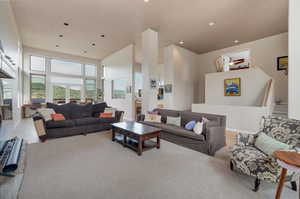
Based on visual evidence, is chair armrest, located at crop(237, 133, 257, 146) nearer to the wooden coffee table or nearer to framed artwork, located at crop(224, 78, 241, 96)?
the wooden coffee table

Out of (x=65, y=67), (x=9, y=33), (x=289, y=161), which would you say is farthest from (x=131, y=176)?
(x=65, y=67)

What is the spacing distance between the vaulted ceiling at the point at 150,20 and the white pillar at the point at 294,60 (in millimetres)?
1301

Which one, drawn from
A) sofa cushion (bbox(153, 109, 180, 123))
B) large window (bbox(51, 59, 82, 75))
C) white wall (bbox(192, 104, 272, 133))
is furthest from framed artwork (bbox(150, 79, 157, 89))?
large window (bbox(51, 59, 82, 75))

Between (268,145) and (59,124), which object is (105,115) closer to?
(59,124)

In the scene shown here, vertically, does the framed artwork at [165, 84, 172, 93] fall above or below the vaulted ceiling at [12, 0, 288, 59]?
below

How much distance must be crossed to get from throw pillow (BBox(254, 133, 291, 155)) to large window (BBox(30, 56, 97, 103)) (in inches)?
360

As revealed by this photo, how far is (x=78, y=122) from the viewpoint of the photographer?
12.9 ft

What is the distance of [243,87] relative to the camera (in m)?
5.33

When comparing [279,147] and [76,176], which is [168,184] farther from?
[279,147]

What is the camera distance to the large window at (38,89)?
24.5 feet

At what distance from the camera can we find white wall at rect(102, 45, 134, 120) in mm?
6668

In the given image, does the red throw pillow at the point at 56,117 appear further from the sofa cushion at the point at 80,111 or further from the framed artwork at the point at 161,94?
the framed artwork at the point at 161,94

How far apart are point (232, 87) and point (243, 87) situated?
0.38 m

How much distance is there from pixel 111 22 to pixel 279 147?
5.32m
